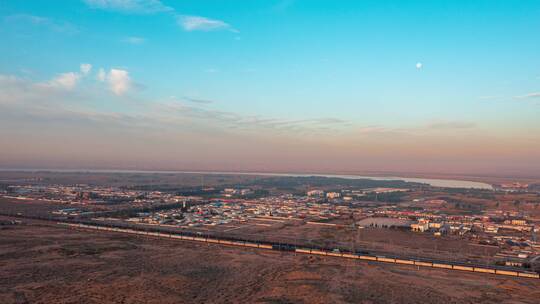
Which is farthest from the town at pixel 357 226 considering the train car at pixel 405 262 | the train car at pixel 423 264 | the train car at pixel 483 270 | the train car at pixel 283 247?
the train car at pixel 283 247

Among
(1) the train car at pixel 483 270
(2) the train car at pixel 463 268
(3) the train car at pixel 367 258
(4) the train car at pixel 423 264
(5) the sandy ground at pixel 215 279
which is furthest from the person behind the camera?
(3) the train car at pixel 367 258

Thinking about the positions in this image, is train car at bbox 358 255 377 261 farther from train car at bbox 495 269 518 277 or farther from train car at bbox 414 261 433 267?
train car at bbox 495 269 518 277

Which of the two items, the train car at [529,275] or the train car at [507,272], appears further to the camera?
the train car at [507,272]

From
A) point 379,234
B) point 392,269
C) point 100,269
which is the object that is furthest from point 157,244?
point 379,234

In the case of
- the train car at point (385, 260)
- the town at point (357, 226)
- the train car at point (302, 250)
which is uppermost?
the train car at point (385, 260)

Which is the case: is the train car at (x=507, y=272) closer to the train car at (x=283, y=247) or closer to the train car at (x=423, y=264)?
the train car at (x=423, y=264)

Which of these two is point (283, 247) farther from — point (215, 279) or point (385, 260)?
point (215, 279)

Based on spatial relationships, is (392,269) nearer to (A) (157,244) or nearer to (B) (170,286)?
(B) (170,286)

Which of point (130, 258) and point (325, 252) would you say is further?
point (325, 252)

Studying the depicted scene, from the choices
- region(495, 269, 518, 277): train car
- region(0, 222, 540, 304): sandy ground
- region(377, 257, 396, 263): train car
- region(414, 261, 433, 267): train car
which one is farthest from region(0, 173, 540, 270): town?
region(0, 222, 540, 304): sandy ground
